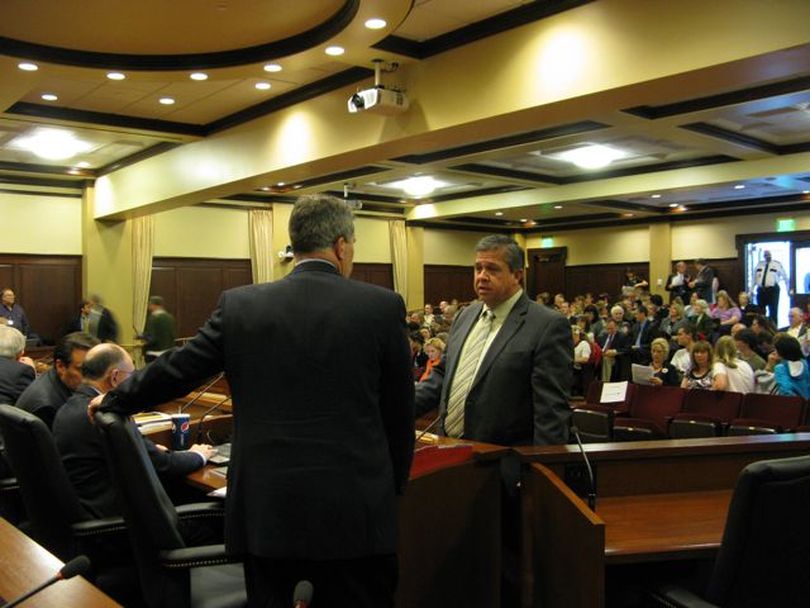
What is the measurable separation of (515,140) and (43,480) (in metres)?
7.19

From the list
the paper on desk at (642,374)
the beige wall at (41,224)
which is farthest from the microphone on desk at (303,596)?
the beige wall at (41,224)

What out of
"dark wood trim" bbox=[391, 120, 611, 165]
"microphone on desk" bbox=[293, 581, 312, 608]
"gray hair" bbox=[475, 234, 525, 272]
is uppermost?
"dark wood trim" bbox=[391, 120, 611, 165]

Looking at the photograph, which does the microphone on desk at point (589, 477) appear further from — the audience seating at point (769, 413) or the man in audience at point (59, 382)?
the audience seating at point (769, 413)

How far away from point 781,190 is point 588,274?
206 inches

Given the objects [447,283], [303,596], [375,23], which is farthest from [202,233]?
[303,596]

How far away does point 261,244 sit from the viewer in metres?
13.6

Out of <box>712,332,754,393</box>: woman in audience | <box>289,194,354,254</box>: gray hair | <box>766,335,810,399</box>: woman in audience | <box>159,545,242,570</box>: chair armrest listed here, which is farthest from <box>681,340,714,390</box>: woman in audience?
<box>289,194,354,254</box>: gray hair

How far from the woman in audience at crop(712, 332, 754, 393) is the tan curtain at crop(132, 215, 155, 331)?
29.0ft

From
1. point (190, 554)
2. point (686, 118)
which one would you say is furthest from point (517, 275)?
point (686, 118)

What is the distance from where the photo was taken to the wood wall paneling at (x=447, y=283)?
17.3 m

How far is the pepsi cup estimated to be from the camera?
135 inches

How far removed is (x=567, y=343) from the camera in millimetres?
2707

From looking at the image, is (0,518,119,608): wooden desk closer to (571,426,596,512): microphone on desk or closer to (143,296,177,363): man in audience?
(571,426,596,512): microphone on desk

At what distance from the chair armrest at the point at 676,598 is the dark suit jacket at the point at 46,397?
2647 millimetres
